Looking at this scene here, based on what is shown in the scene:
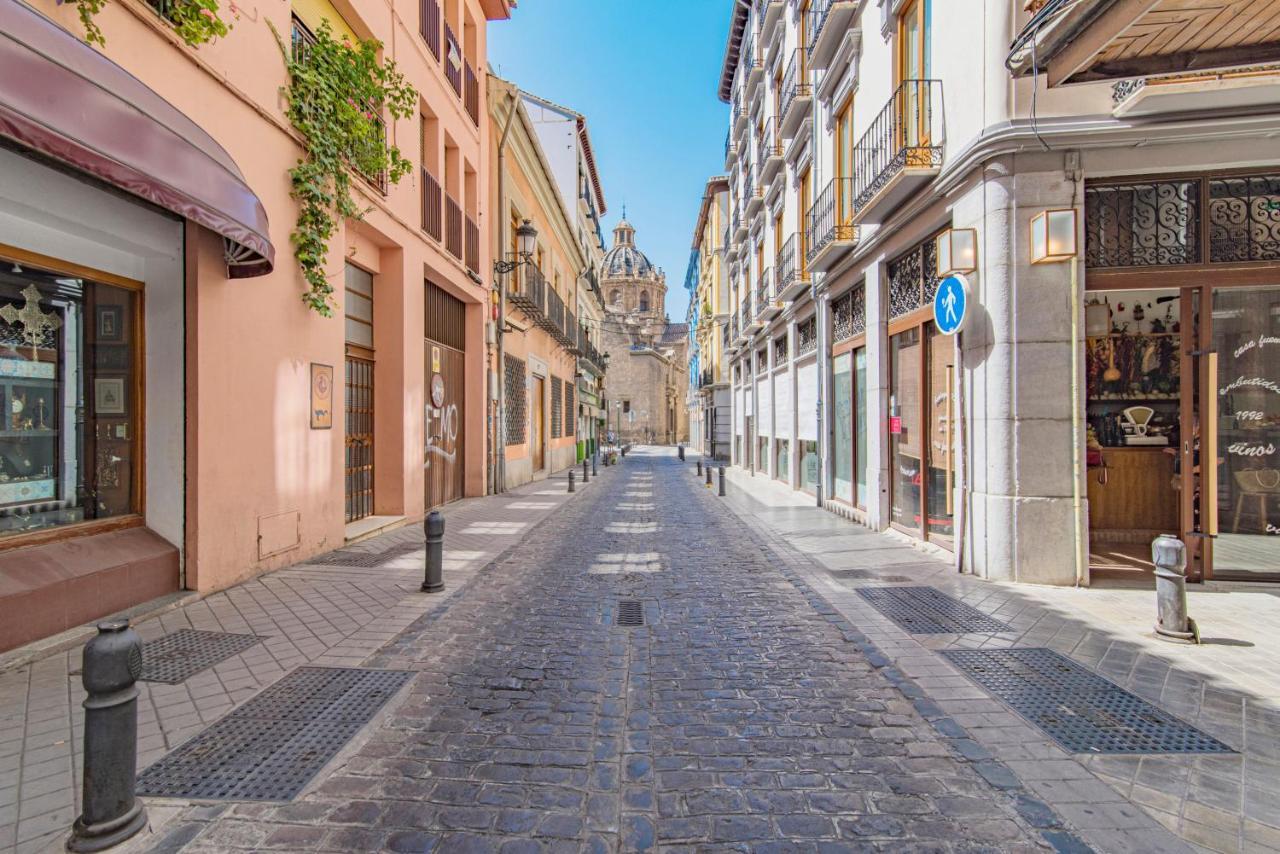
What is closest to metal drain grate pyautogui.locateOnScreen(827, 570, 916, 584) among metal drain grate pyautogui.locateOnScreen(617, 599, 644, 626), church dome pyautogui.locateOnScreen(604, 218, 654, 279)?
metal drain grate pyautogui.locateOnScreen(617, 599, 644, 626)

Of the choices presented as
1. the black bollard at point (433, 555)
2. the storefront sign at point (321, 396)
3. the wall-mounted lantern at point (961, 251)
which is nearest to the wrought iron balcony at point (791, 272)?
the wall-mounted lantern at point (961, 251)

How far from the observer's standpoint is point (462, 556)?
308 inches

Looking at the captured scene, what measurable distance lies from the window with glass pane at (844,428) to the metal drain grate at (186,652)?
9376mm

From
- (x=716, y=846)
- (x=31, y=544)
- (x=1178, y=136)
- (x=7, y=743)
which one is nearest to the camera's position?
(x=716, y=846)

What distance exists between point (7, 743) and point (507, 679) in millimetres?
2411

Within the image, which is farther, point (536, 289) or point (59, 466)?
point (536, 289)

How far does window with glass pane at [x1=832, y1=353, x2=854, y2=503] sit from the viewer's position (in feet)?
37.1

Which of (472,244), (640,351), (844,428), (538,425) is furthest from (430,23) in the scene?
(640,351)

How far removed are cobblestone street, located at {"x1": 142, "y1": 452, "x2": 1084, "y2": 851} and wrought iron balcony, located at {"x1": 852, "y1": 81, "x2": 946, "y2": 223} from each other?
5171mm

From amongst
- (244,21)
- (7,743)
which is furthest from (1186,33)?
(7,743)

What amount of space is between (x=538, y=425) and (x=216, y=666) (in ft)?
57.0

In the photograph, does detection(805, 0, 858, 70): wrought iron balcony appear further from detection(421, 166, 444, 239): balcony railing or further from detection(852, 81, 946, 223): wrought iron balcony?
detection(421, 166, 444, 239): balcony railing

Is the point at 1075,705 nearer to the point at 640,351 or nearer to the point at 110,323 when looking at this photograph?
the point at 110,323

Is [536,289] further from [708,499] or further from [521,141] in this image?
[708,499]
